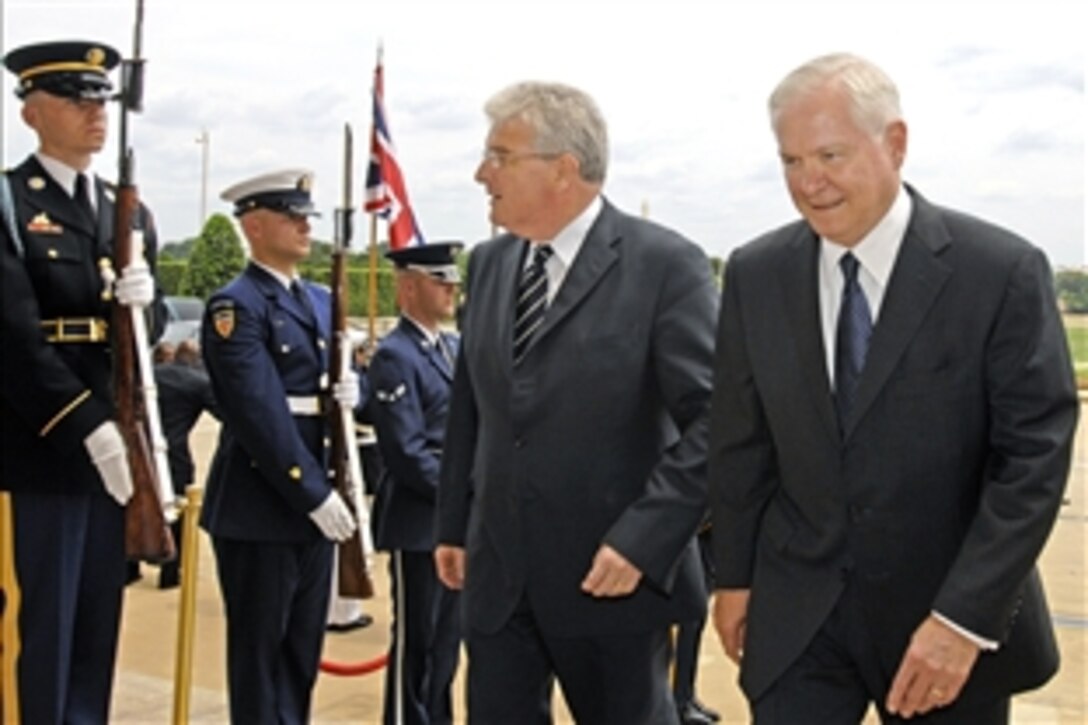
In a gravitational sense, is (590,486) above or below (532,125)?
below

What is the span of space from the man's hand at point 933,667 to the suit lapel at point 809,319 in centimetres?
42

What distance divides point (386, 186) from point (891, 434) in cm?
658

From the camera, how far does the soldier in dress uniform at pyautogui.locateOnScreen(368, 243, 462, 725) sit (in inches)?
208

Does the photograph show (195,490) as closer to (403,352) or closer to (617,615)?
(403,352)

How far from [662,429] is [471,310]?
617mm

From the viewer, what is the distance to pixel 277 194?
5047 mm

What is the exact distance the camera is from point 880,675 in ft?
9.34

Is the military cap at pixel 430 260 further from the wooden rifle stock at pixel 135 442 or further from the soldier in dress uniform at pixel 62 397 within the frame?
the wooden rifle stock at pixel 135 442

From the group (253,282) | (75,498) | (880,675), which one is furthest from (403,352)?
(880,675)

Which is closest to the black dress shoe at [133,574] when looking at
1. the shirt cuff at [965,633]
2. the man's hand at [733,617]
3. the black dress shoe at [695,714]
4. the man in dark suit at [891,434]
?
the black dress shoe at [695,714]

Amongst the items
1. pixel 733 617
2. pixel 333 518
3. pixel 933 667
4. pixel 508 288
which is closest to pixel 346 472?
pixel 333 518

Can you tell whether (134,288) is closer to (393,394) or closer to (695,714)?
(393,394)

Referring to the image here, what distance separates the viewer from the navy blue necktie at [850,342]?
9.37ft

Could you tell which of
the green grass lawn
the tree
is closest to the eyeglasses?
the green grass lawn
